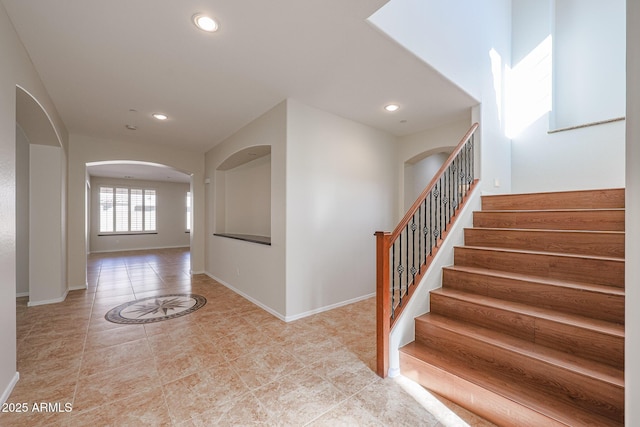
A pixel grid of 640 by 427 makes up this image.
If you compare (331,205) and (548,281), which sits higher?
(331,205)

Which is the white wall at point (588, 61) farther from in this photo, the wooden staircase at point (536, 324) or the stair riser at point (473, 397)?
the stair riser at point (473, 397)

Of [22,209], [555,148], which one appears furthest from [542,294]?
[22,209]

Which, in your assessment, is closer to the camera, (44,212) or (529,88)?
(44,212)

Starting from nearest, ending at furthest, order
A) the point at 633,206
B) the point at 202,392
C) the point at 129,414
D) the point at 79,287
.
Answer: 1. the point at 633,206
2. the point at 129,414
3. the point at 202,392
4. the point at 79,287

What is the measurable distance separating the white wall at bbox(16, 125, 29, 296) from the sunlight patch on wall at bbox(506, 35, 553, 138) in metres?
7.50

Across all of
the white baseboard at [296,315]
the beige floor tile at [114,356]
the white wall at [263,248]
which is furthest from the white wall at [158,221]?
the beige floor tile at [114,356]

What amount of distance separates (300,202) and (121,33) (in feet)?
7.51

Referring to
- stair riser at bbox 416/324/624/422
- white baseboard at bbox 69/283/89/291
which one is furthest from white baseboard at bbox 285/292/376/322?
white baseboard at bbox 69/283/89/291

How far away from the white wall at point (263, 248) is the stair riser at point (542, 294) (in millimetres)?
2015

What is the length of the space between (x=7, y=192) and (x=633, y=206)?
3.68 metres

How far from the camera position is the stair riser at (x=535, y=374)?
1.49 metres

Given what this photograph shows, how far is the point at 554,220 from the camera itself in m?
2.75

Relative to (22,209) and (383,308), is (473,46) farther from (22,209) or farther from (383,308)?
(22,209)

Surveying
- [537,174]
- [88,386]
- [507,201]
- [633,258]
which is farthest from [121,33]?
[537,174]
